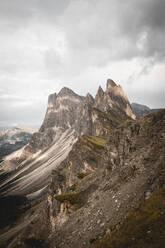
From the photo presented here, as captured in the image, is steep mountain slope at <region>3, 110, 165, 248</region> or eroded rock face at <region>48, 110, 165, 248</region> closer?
steep mountain slope at <region>3, 110, 165, 248</region>

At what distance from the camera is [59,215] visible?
36.8 m

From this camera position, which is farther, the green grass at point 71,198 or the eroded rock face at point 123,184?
the green grass at point 71,198

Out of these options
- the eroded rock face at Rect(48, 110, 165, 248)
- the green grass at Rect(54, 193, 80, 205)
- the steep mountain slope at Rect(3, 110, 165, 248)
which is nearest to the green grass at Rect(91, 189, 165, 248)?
the steep mountain slope at Rect(3, 110, 165, 248)

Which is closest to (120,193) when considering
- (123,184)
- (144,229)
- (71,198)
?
(123,184)

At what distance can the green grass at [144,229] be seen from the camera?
36.2 ft

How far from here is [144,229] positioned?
12.4 meters

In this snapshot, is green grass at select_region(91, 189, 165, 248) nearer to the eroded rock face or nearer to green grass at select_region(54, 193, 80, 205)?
the eroded rock face

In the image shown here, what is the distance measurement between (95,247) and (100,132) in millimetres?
137052

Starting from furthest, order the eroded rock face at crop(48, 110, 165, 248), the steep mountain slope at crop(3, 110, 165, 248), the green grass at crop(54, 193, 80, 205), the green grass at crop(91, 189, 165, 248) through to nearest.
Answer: the green grass at crop(54, 193, 80, 205), the eroded rock face at crop(48, 110, 165, 248), the steep mountain slope at crop(3, 110, 165, 248), the green grass at crop(91, 189, 165, 248)

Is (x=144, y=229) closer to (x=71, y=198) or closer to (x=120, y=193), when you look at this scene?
(x=120, y=193)

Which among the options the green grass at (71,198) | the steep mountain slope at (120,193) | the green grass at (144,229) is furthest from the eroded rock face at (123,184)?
the green grass at (144,229)

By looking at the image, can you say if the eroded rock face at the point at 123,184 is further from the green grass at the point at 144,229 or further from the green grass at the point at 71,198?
the green grass at the point at 144,229

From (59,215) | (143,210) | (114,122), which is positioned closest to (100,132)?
(114,122)

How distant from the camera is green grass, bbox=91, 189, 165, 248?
11.0 meters
